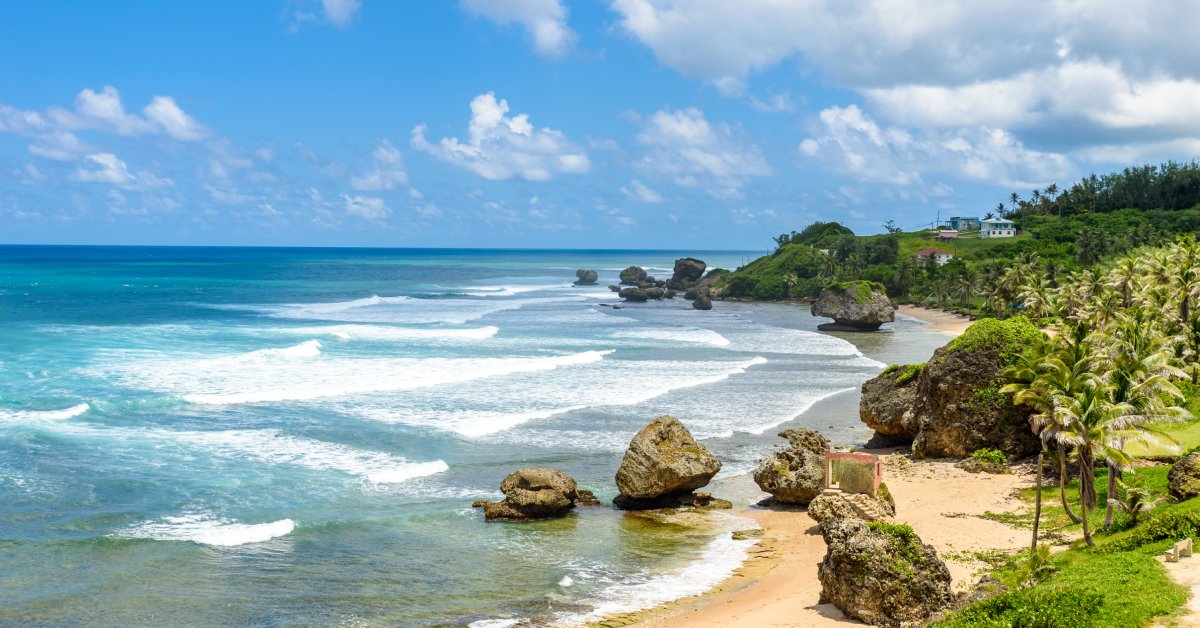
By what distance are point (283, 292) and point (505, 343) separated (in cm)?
7042

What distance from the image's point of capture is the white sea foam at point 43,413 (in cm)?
3816

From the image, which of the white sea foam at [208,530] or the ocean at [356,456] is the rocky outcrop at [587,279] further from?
the white sea foam at [208,530]

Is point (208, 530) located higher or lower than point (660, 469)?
lower

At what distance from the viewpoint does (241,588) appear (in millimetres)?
21859

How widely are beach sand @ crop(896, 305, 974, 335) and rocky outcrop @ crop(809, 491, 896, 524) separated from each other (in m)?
61.1

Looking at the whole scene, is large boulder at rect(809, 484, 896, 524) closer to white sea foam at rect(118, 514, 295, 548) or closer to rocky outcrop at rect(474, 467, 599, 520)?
rocky outcrop at rect(474, 467, 599, 520)

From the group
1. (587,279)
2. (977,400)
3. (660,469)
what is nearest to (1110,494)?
(977,400)

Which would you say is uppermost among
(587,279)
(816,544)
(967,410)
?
(587,279)

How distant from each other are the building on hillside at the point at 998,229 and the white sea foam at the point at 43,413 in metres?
155

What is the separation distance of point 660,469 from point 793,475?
4.21 m

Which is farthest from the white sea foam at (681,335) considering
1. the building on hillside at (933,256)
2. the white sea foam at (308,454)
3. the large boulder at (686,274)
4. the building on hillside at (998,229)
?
the building on hillside at (998,229)

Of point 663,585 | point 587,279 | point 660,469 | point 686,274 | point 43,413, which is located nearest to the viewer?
point 663,585

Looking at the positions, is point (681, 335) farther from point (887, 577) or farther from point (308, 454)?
point (887, 577)

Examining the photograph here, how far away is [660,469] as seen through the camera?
28516mm
